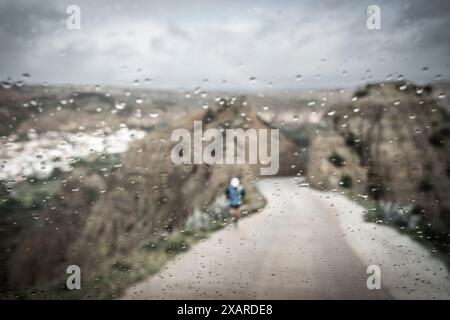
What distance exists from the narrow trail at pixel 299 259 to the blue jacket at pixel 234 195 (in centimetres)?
23

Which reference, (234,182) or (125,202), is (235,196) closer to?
(234,182)

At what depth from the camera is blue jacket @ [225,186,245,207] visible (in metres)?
3.87

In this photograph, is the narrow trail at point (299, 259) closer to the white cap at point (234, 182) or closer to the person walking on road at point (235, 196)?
the person walking on road at point (235, 196)

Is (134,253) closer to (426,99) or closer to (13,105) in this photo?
(13,105)

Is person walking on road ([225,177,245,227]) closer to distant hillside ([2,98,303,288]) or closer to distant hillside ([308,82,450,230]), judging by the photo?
distant hillside ([2,98,303,288])

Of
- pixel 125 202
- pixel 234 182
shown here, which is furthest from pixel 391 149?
pixel 125 202

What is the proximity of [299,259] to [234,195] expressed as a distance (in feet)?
3.14

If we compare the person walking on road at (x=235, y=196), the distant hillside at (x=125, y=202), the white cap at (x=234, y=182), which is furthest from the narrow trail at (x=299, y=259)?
the distant hillside at (x=125, y=202)

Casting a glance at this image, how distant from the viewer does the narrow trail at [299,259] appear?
311 cm

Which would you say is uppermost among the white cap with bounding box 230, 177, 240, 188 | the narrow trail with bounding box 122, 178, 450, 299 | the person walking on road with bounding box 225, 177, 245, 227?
the white cap with bounding box 230, 177, 240, 188

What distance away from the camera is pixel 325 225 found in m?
3.72

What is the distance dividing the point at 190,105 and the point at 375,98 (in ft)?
7.57

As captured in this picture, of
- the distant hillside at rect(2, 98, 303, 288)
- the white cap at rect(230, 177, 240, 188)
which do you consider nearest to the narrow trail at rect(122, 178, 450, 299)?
the white cap at rect(230, 177, 240, 188)

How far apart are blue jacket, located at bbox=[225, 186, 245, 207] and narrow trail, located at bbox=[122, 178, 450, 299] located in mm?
229
